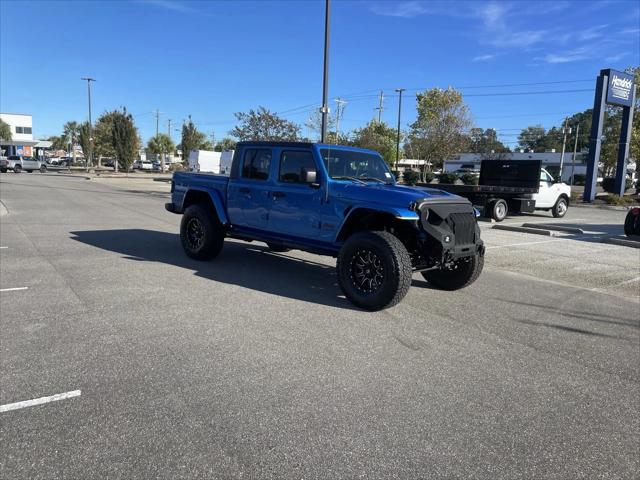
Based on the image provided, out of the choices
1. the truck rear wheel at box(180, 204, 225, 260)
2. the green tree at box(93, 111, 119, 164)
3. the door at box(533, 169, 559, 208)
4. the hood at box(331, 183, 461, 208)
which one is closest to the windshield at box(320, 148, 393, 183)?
the hood at box(331, 183, 461, 208)

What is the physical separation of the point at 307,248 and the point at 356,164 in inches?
55.0

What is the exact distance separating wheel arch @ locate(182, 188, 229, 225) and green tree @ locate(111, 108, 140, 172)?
148ft

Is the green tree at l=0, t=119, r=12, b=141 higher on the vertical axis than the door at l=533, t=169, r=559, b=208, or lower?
higher

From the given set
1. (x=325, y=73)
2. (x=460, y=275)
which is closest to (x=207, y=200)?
(x=460, y=275)

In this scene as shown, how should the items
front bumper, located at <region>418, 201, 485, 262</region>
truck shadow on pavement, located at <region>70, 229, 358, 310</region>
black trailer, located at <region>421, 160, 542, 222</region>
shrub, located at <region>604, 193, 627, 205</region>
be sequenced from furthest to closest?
shrub, located at <region>604, 193, 627, 205</region> < black trailer, located at <region>421, 160, 542, 222</region> < truck shadow on pavement, located at <region>70, 229, 358, 310</region> < front bumper, located at <region>418, 201, 485, 262</region>

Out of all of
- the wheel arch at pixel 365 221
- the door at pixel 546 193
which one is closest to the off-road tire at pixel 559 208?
the door at pixel 546 193

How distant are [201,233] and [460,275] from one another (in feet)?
13.9

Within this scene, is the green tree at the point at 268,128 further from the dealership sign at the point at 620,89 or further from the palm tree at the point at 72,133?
the palm tree at the point at 72,133

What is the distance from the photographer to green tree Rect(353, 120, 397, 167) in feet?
164

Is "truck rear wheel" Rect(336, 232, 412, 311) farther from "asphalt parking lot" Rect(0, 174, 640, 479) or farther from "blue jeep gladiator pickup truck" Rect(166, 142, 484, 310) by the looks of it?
"asphalt parking lot" Rect(0, 174, 640, 479)

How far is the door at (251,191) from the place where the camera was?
23.9 ft

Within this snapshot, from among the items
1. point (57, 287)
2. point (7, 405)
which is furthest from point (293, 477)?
point (57, 287)

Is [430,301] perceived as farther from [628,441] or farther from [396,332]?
[628,441]

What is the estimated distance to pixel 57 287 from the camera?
6.22 metres
